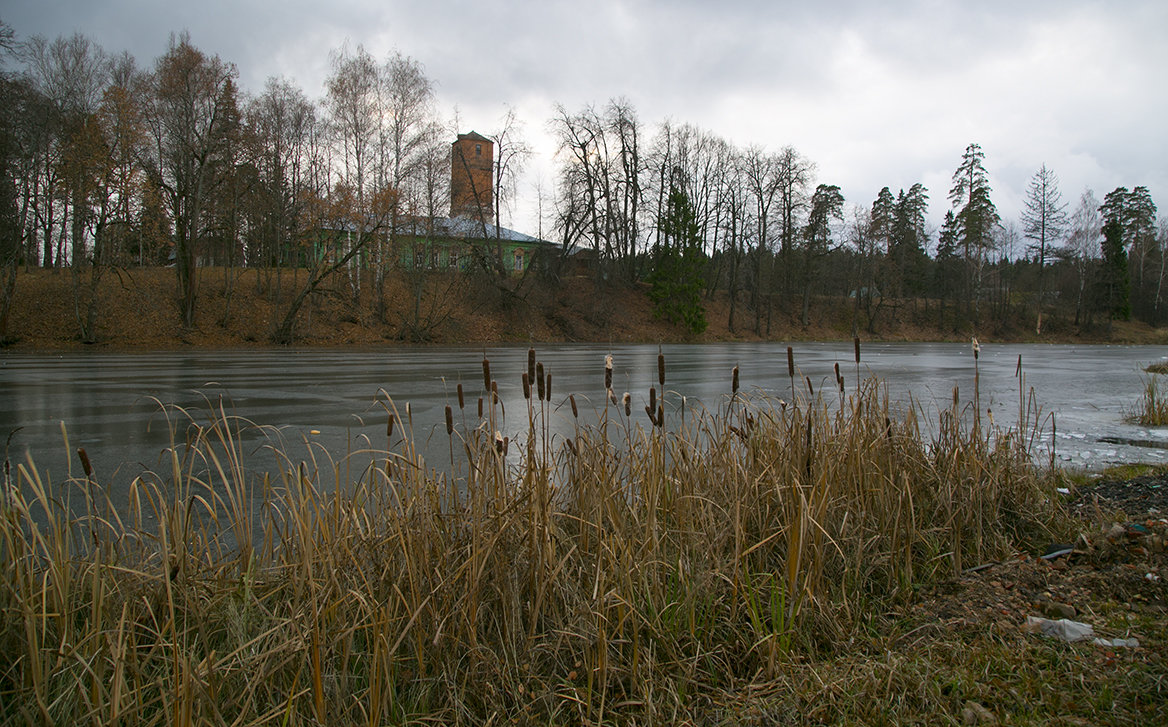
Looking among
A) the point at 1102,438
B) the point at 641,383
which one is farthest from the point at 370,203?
the point at 1102,438

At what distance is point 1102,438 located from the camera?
25.3 ft

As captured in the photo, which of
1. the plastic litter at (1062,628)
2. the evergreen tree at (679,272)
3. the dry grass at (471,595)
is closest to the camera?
the dry grass at (471,595)

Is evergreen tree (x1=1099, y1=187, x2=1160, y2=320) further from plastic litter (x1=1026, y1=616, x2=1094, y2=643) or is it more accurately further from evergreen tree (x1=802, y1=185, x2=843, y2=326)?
plastic litter (x1=1026, y1=616, x2=1094, y2=643)

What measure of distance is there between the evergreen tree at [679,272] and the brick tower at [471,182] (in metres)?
14.0

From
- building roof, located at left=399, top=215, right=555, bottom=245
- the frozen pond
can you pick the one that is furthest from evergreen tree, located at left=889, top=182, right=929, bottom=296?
the frozen pond

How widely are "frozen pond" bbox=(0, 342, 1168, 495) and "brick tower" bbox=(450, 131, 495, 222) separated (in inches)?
839

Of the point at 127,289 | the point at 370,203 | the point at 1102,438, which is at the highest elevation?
the point at 370,203

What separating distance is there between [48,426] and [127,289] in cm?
2840

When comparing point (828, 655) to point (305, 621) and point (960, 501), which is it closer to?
point (960, 501)

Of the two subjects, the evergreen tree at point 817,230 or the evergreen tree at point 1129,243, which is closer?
the evergreen tree at point 817,230

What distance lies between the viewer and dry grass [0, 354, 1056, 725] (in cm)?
205

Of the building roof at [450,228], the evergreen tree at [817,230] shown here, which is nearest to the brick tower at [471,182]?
the building roof at [450,228]

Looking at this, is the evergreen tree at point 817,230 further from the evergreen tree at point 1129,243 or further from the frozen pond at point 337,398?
the frozen pond at point 337,398

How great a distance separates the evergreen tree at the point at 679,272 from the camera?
163 ft
